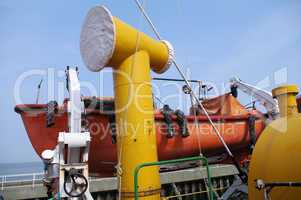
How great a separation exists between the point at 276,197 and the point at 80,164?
2.94 meters

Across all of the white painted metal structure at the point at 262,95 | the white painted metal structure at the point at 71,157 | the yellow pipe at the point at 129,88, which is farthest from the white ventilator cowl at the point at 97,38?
the white painted metal structure at the point at 262,95

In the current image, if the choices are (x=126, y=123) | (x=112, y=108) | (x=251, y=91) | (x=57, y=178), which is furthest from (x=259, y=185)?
(x=251, y=91)

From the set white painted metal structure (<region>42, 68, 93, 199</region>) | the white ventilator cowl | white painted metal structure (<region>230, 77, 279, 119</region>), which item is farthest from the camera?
white painted metal structure (<region>230, 77, 279, 119</region>)

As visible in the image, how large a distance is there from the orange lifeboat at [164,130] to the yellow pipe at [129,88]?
1.56 m

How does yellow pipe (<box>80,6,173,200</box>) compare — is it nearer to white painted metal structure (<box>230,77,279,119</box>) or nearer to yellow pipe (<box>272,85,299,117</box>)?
yellow pipe (<box>272,85,299,117</box>)

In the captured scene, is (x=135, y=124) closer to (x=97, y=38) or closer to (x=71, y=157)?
(x=71, y=157)

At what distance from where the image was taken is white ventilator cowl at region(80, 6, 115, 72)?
208 inches

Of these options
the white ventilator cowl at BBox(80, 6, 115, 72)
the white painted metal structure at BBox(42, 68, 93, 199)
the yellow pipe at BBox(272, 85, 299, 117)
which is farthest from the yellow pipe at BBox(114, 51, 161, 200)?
the yellow pipe at BBox(272, 85, 299, 117)

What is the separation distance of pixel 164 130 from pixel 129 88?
13.3 ft

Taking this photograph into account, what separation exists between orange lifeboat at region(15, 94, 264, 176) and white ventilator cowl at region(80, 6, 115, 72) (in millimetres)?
1545

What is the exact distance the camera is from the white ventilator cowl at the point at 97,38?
5.29m

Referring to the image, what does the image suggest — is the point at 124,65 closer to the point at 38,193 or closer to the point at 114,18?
the point at 114,18

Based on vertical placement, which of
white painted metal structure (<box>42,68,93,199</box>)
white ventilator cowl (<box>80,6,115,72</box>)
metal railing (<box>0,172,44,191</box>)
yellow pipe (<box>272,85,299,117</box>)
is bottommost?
metal railing (<box>0,172,44,191</box>)

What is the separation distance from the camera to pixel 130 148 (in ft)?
17.1
